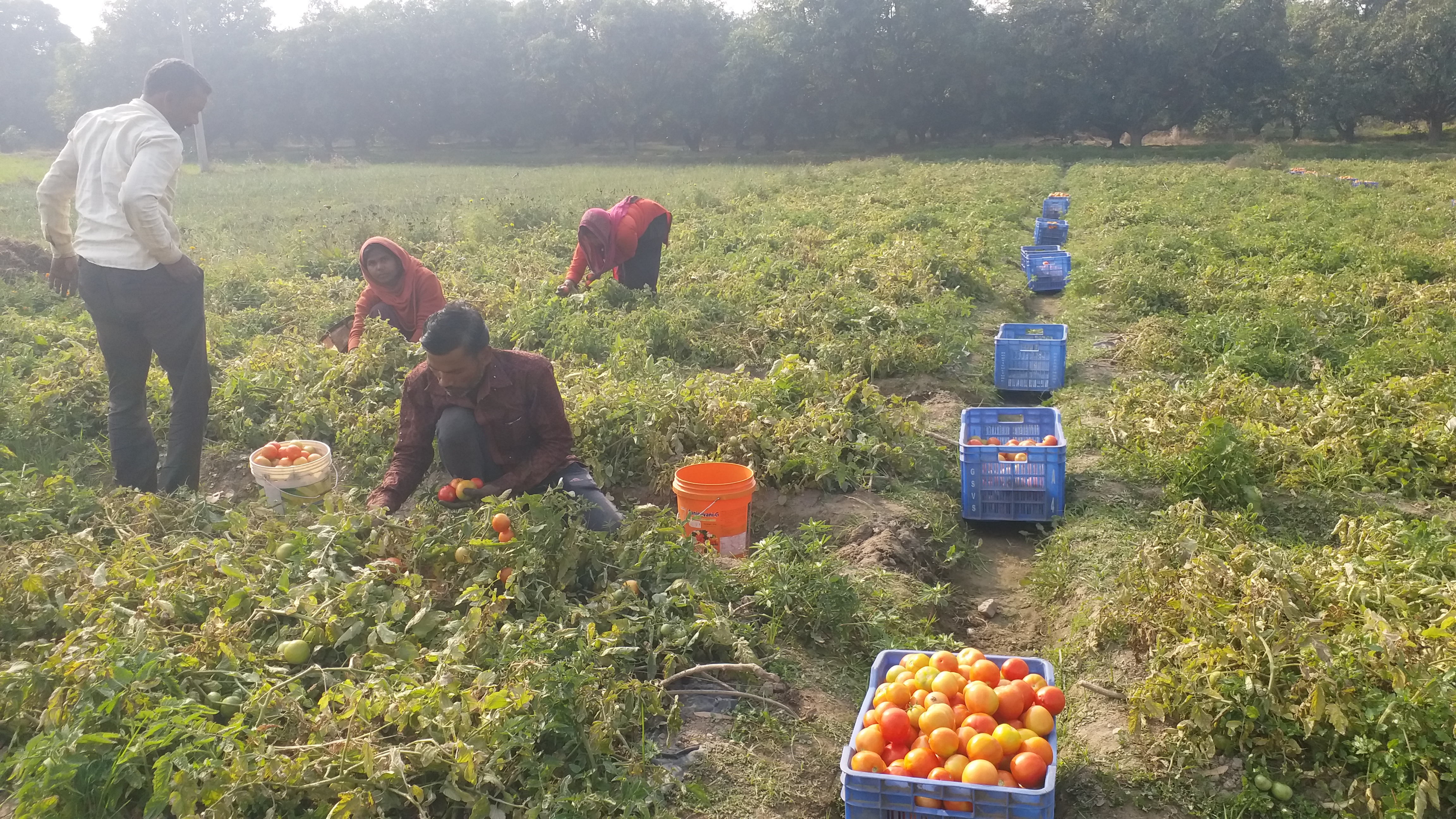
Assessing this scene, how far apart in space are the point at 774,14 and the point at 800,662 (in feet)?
183

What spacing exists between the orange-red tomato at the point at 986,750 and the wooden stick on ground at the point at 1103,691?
0.99 metres

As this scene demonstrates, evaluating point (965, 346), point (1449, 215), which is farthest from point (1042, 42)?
point (965, 346)

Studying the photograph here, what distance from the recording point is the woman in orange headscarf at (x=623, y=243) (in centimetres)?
924

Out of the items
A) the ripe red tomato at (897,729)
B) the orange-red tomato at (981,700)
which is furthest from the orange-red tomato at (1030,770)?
the ripe red tomato at (897,729)

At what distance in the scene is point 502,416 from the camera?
476 centimetres

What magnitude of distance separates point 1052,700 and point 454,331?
115 inches

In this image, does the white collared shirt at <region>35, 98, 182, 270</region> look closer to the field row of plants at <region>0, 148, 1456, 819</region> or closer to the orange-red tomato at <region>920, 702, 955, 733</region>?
the field row of plants at <region>0, 148, 1456, 819</region>

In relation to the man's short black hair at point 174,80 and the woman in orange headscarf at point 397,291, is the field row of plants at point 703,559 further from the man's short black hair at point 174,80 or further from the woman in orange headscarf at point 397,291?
the man's short black hair at point 174,80

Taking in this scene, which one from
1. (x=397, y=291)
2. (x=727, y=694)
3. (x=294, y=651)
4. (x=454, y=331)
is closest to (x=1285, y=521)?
(x=727, y=694)

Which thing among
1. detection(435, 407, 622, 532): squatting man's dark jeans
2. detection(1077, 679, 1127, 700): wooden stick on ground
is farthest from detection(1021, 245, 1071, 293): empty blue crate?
detection(1077, 679, 1127, 700): wooden stick on ground

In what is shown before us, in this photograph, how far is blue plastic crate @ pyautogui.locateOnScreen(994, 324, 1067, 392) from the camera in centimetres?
762

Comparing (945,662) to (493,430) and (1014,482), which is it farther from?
(493,430)

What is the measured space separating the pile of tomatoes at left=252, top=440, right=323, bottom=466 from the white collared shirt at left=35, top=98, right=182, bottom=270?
1.13 metres

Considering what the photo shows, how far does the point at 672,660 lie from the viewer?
3.41 meters
